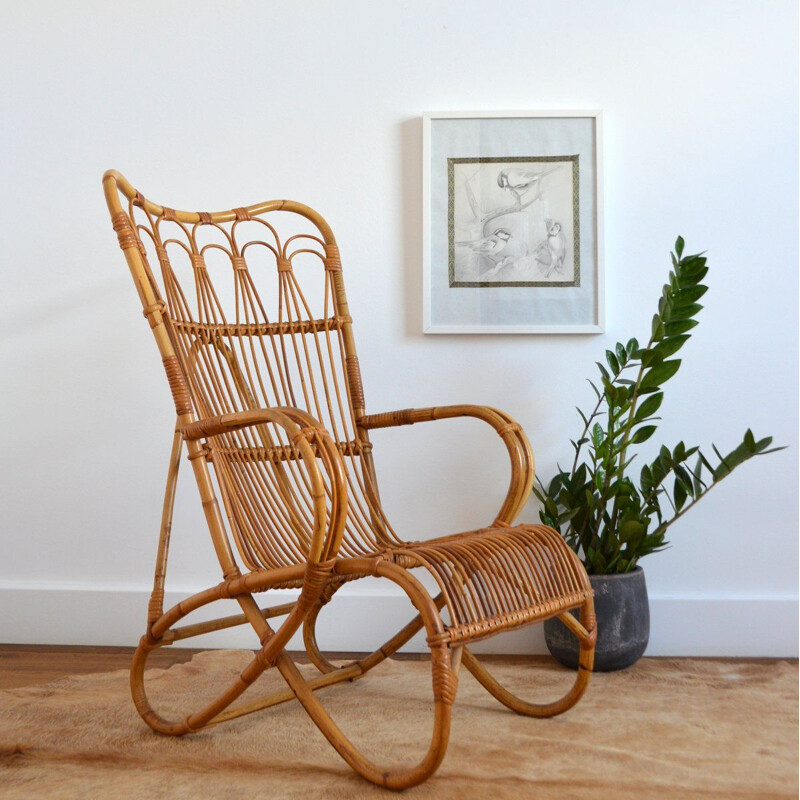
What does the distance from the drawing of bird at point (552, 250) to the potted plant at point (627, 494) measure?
1.18 ft

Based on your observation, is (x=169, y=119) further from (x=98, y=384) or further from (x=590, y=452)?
(x=590, y=452)

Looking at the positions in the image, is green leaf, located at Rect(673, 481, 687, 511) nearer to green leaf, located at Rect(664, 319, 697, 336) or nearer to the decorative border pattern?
green leaf, located at Rect(664, 319, 697, 336)

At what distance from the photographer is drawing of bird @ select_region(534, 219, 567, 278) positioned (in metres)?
2.43

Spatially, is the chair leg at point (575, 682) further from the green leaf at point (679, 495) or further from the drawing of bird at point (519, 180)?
the drawing of bird at point (519, 180)

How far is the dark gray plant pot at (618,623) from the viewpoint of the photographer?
2.12 meters

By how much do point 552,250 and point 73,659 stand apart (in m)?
1.78

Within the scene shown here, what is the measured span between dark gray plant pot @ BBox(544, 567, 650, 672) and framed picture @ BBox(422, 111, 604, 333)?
0.72 meters

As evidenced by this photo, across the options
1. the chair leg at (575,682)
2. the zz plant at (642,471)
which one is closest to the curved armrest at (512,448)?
the chair leg at (575,682)

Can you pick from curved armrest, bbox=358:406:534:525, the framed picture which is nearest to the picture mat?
the framed picture

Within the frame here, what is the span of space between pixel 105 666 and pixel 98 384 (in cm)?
82

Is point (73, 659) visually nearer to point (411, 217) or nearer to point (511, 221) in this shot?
point (411, 217)

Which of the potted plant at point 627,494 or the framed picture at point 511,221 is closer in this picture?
the potted plant at point 627,494

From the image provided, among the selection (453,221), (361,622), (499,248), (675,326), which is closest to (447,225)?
(453,221)

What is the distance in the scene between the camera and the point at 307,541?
1.78m
